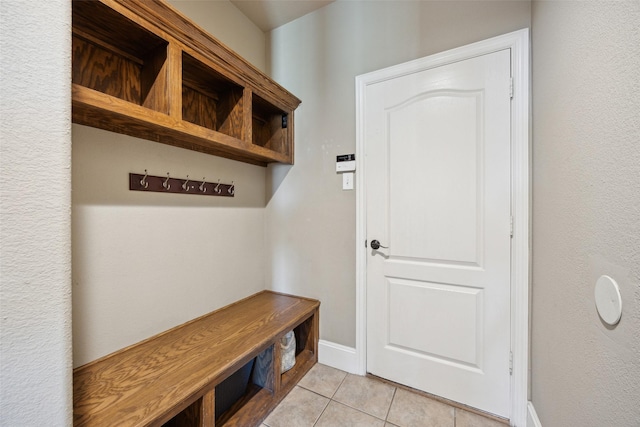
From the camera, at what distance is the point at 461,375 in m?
1.48

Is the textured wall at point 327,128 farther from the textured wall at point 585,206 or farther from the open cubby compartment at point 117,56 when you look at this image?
the open cubby compartment at point 117,56

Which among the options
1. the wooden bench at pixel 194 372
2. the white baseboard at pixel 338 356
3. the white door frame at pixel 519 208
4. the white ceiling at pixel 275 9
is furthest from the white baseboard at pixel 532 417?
the white ceiling at pixel 275 9

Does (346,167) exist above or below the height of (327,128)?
below

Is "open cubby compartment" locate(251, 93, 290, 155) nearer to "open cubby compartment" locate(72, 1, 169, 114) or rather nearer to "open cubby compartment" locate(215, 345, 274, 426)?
"open cubby compartment" locate(72, 1, 169, 114)

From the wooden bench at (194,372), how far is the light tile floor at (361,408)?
0.35 feet

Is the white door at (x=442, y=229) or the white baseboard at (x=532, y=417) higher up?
the white door at (x=442, y=229)

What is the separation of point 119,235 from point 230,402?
1149 mm

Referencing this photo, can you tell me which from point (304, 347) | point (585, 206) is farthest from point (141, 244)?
point (585, 206)

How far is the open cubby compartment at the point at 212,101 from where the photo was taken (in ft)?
4.85

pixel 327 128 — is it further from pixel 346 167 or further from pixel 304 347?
pixel 304 347

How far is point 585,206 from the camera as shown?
0.81m

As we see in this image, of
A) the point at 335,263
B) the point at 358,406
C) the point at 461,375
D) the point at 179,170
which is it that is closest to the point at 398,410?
the point at 358,406

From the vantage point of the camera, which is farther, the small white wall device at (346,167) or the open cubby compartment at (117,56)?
the small white wall device at (346,167)

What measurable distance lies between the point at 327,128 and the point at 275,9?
41.6 inches
